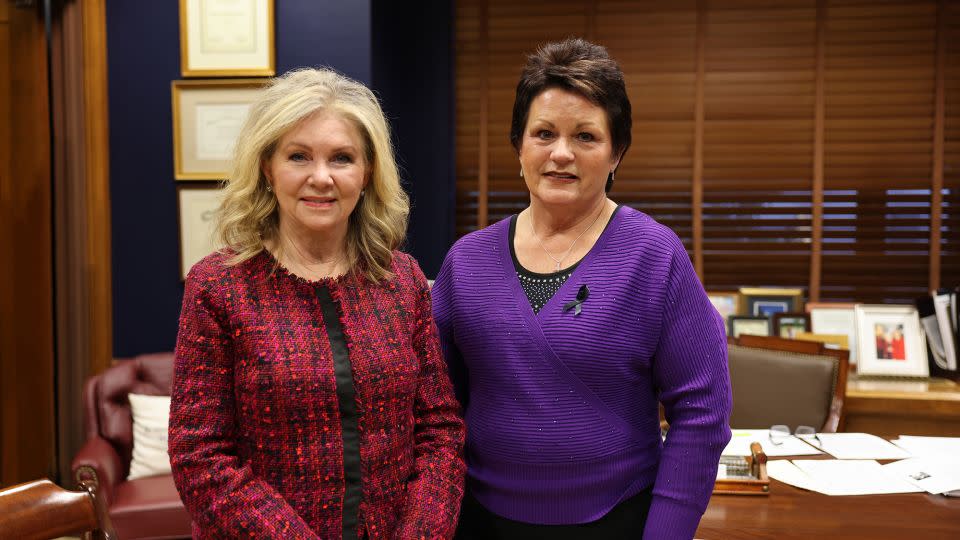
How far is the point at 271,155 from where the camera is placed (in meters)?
1.32

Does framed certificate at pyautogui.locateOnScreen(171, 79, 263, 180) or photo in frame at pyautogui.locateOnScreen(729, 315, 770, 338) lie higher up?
framed certificate at pyautogui.locateOnScreen(171, 79, 263, 180)

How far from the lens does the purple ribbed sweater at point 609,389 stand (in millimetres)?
1327

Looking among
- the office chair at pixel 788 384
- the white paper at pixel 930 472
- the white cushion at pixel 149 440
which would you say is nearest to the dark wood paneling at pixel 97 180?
the white cushion at pixel 149 440

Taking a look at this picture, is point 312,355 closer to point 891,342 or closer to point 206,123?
point 206,123

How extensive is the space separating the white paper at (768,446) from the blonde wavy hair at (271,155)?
4.11 ft

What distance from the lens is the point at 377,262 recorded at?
4.72 feet

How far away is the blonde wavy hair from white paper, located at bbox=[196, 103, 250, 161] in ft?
6.98

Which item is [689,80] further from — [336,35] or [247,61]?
[247,61]

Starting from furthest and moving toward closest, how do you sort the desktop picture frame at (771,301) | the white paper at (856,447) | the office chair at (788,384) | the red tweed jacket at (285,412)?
1. the desktop picture frame at (771,301)
2. the office chair at (788,384)
3. the white paper at (856,447)
4. the red tweed jacket at (285,412)

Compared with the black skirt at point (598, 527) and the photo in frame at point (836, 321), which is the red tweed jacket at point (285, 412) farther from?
the photo in frame at point (836, 321)

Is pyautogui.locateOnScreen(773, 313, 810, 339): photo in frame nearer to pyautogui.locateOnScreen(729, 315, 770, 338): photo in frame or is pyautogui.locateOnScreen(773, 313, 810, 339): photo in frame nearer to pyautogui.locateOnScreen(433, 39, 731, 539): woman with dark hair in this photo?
pyautogui.locateOnScreen(729, 315, 770, 338): photo in frame

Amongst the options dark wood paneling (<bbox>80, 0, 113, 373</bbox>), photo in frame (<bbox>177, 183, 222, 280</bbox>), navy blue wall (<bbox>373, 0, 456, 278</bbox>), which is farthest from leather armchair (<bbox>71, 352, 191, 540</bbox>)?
navy blue wall (<bbox>373, 0, 456, 278</bbox>)

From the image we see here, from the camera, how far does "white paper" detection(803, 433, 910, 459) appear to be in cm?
220

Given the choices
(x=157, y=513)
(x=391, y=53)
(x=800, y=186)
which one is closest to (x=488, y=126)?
(x=391, y=53)
